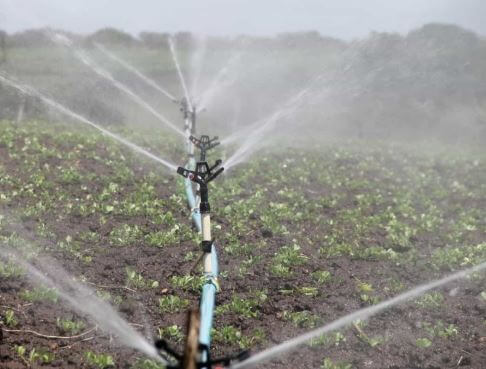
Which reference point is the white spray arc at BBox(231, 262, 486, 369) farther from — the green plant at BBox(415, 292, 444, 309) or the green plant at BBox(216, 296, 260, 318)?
the green plant at BBox(216, 296, 260, 318)

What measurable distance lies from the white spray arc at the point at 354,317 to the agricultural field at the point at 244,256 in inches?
6.2

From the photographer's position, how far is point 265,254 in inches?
456

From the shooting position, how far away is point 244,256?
37.5 ft

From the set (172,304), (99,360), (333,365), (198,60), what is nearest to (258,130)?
(198,60)

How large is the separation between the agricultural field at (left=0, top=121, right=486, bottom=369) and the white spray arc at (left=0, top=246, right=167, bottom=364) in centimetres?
16

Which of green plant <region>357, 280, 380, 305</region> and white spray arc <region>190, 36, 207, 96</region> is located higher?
white spray arc <region>190, 36, 207, 96</region>

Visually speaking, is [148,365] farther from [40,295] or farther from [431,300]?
[431,300]

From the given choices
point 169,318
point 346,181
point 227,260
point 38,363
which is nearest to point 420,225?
point 346,181

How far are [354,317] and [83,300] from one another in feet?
14.9

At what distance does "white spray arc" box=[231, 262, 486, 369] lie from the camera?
770cm

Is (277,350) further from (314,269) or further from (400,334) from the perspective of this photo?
(314,269)

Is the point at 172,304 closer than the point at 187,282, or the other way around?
the point at 172,304

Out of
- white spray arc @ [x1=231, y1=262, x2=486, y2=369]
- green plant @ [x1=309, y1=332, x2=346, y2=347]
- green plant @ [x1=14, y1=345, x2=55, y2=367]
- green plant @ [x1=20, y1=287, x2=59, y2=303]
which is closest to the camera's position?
green plant @ [x1=14, y1=345, x2=55, y2=367]

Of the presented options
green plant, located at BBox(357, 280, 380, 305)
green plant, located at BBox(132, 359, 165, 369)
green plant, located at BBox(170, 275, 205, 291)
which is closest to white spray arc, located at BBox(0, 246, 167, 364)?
green plant, located at BBox(132, 359, 165, 369)
